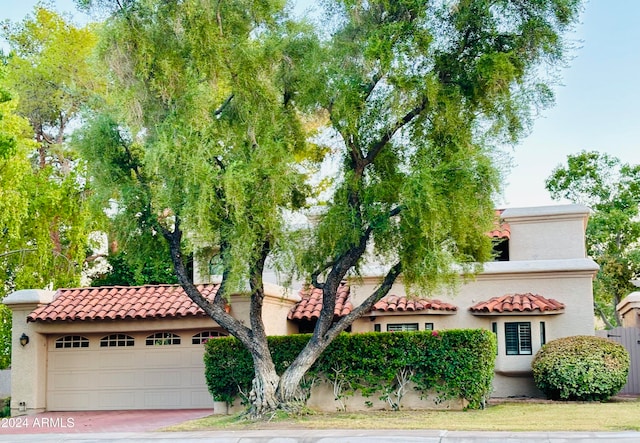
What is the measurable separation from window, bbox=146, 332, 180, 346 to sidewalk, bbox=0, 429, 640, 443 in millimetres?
6557

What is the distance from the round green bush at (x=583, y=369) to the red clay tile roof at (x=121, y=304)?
30.2ft

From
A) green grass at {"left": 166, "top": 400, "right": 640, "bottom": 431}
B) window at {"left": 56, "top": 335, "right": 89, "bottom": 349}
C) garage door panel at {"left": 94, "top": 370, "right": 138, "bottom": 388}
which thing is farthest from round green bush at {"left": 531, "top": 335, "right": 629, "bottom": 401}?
window at {"left": 56, "top": 335, "right": 89, "bottom": 349}

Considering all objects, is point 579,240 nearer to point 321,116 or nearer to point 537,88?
point 537,88

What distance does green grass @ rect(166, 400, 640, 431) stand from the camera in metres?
14.3

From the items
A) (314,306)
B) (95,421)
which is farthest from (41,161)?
(95,421)

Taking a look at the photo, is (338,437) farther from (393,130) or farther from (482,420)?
(393,130)

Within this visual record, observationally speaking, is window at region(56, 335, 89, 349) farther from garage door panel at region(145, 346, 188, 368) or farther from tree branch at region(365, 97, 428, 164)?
tree branch at region(365, 97, 428, 164)

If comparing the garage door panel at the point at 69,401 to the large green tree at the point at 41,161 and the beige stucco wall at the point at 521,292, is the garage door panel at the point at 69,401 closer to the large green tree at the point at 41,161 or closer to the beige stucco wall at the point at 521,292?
the large green tree at the point at 41,161

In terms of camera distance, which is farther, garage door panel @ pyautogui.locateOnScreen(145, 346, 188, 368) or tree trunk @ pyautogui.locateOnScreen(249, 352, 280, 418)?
garage door panel @ pyautogui.locateOnScreen(145, 346, 188, 368)

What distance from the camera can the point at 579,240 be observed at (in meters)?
23.3

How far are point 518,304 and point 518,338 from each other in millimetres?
975

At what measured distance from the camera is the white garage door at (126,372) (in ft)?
73.1

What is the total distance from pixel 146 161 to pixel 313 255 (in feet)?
13.8

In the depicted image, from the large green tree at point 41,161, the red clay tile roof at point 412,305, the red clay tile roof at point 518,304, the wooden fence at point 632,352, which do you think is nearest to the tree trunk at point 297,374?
the red clay tile roof at point 412,305
